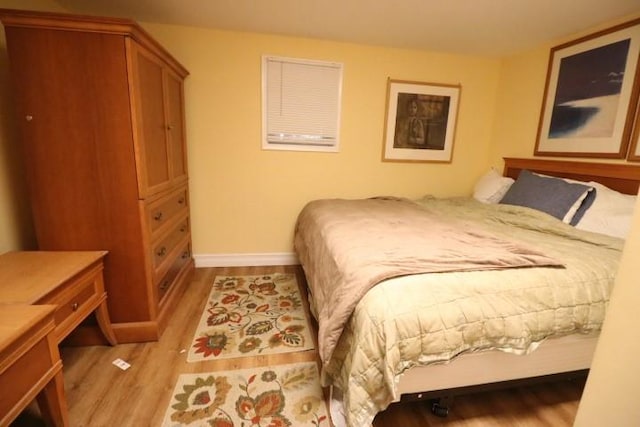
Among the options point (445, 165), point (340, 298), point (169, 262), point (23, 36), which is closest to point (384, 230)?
A: point (340, 298)

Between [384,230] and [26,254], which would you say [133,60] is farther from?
[384,230]

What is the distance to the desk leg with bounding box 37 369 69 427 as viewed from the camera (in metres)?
1.10

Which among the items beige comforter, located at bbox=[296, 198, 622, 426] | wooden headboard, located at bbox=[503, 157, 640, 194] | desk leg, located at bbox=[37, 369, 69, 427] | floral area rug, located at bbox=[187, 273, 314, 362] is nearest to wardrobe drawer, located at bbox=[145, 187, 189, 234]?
floral area rug, located at bbox=[187, 273, 314, 362]

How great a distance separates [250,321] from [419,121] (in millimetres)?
2507

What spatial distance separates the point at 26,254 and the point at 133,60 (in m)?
1.17

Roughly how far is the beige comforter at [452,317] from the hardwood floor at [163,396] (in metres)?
0.44

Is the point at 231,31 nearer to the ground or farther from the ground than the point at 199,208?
farther from the ground

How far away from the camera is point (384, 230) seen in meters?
1.78

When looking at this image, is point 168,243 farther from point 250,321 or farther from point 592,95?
point 592,95

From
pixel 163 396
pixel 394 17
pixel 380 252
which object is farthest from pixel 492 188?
pixel 163 396

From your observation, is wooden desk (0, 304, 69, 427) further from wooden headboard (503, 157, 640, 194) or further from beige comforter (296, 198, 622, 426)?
wooden headboard (503, 157, 640, 194)

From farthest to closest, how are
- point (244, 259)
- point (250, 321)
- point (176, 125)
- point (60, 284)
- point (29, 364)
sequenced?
point (244, 259) < point (176, 125) < point (250, 321) < point (60, 284) < point (29, 364)

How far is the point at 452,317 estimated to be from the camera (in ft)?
3.62

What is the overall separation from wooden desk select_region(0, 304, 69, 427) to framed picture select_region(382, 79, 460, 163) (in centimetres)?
281
